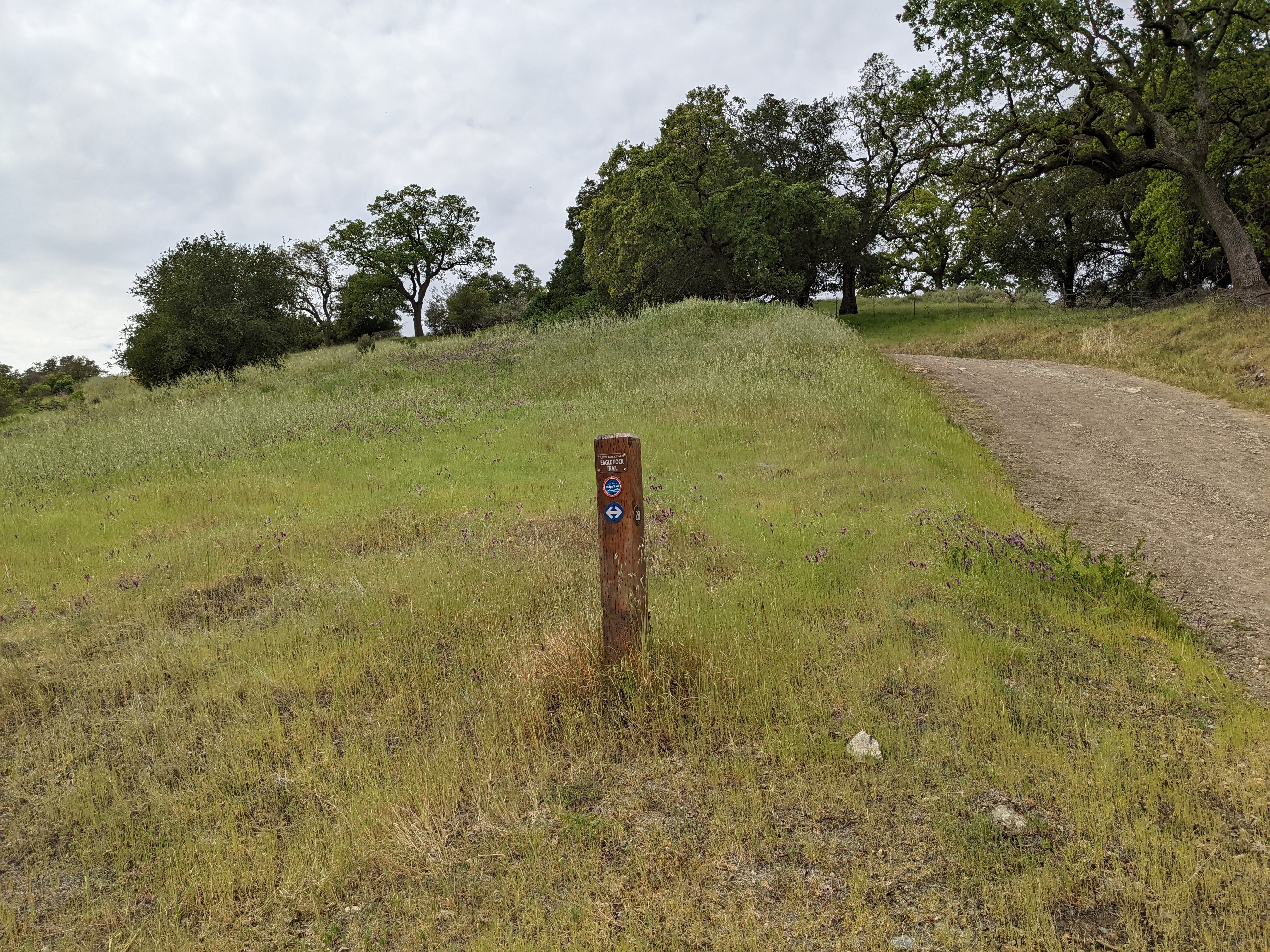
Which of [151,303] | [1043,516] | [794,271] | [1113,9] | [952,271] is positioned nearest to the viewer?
[1043,516]

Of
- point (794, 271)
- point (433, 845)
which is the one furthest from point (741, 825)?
point (794, 271)

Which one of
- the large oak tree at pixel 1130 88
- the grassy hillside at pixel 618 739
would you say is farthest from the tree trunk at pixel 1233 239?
the grassy hillside at pixel 618 739

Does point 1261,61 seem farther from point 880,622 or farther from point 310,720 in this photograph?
point 310,720

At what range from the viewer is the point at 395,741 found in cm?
390

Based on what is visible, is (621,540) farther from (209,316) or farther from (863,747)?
(209,316)

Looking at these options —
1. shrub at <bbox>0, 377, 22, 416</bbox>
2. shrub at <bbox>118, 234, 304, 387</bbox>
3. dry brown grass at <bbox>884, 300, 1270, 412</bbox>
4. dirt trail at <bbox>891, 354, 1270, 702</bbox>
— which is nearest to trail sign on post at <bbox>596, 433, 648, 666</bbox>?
dirt trail at <bbox>891, 354, 1270, 702</bbox>

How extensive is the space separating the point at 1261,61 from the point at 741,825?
26.0 meters

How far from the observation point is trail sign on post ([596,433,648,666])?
12.9ft

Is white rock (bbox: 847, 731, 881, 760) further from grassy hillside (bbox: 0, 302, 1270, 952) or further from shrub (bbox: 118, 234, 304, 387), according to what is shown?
shrub (bbox: 118, 234, 304, 387)

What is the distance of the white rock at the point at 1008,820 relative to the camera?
2977 millimetres

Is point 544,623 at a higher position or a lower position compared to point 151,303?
lower

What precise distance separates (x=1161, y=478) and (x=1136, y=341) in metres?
12.8

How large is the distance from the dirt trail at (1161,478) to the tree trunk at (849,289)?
23.8 meters

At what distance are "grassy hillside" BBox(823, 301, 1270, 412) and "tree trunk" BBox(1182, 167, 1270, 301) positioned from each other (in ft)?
2.50
